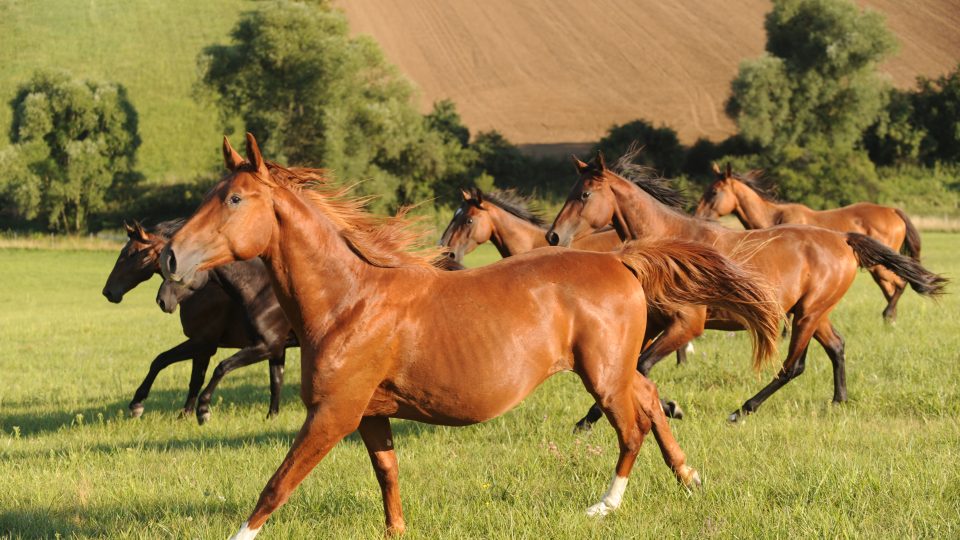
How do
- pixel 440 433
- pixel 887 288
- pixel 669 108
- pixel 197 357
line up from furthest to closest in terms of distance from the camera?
pixel 669 108, pixel 887 288, pixel 197 357, pixel 440 433

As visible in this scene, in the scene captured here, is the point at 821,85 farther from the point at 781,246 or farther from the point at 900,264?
the point at 781,246

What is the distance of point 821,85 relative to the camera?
49.1 meters

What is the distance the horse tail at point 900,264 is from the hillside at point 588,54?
4626 centimetres

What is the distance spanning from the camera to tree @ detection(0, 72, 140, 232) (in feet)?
135

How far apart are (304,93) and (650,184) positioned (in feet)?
120

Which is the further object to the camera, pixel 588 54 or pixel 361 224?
pixel 588 54

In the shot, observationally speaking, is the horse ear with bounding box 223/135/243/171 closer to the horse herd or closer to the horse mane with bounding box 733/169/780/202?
the horse herd

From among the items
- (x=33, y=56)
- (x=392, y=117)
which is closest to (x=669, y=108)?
(x=392, y=117)

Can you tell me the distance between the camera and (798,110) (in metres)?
48.9

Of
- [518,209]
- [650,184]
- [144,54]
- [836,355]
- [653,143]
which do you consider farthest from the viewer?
[144,54]

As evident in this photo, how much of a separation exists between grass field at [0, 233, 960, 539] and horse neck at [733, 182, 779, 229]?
8.66 ft

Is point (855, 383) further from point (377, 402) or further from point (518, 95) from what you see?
point (518, 95)

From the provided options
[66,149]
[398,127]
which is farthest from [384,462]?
[66,149]

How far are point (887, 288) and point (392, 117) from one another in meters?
33.6
